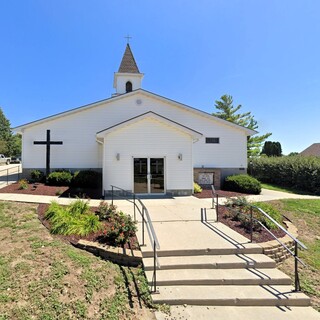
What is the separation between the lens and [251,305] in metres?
4.32

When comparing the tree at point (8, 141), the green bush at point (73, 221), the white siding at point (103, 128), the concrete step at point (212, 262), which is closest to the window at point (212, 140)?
the white siding at point (103, 128)

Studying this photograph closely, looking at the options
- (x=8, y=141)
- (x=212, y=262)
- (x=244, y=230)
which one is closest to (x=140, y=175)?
(x=244, y=230)

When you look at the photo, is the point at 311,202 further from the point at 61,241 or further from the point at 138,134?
the point at 61,241

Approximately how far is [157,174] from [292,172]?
43.8 ft

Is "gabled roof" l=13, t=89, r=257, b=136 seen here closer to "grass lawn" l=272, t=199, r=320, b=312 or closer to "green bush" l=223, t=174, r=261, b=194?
"green bush" l=223, t=174, r=261, b=194

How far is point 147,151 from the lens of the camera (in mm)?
12812

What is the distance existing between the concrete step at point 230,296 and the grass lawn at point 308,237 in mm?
584

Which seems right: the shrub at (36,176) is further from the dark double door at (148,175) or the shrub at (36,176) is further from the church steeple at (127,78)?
the church steeple at (127,78)

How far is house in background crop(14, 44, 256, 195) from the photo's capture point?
1263cm

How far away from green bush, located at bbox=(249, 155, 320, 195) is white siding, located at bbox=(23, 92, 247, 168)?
15.1 feet

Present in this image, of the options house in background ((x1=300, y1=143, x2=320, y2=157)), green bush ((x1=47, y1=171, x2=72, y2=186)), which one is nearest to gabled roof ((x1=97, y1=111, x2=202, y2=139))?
green bush ((x1=47, y1=171, x2=72, y2=186))

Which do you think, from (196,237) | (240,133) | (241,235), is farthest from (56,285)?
(240,133)

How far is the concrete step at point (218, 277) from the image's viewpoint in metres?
4.69

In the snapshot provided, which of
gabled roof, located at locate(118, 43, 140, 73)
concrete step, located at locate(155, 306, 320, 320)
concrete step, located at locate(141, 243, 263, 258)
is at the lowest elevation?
concrete step, located at locate(155, 306, 320, 320)
